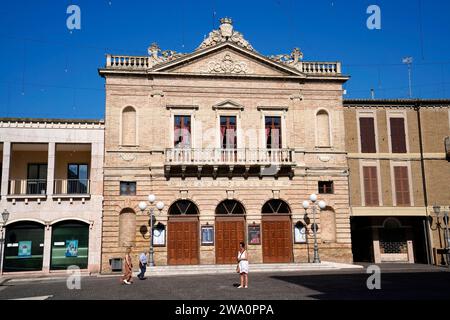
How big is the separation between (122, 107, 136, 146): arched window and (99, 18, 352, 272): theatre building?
6 centimetres

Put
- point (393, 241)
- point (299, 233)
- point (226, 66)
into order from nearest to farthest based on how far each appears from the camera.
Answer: point (299, 233)
point (226, 66)
point (393, 241)

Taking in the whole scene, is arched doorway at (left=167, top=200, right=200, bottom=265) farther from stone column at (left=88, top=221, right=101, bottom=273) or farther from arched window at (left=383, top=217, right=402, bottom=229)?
arched window at (left=383, top=217, right=402, bottom=229)

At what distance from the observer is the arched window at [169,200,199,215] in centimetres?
3011

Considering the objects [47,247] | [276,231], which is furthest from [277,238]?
[47,247]

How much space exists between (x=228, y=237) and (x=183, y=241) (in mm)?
2803

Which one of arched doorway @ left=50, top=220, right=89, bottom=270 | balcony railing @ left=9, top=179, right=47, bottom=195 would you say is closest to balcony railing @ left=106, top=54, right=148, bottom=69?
balcony railing @ left=9, top=179, right=47, bottom=195

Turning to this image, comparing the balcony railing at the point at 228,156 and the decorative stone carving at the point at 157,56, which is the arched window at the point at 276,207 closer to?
the balcony railing at the point at 228,156

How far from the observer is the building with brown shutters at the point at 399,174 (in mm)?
32531

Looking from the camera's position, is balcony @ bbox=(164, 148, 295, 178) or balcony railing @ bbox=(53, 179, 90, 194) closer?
balcony @ bbox=(164, 148, 295, 178)

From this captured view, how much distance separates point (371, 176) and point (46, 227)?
2115cm

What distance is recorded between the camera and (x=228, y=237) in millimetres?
30172

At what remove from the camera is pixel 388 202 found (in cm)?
3253

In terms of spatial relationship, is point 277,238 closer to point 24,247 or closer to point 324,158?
point 324,158
